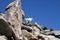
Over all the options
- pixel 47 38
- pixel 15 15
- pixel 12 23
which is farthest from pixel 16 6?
pixel 47 38

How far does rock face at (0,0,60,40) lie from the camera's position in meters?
27.3

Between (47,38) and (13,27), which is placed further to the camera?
(47,38)

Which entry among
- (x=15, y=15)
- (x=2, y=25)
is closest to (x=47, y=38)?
(x=15, y=15)

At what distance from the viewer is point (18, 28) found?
1173 inches

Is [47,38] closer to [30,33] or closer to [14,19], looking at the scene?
[30,33]

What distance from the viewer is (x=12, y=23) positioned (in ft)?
91.9

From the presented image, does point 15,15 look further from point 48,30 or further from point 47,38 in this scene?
point 48,30

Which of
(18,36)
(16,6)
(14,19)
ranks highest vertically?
(16,6)

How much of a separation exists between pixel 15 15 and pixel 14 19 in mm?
800

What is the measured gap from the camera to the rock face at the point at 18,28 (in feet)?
89.4

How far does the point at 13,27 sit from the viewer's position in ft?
92.0

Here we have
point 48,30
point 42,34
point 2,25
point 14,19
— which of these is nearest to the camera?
point 2,25

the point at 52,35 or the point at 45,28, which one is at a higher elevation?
the point at 45,28

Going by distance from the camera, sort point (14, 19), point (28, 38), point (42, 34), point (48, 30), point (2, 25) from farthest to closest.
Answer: point (48, 30)
point (42, 34)
point (28, 38)
point (14, 19)
point (2, 25)
